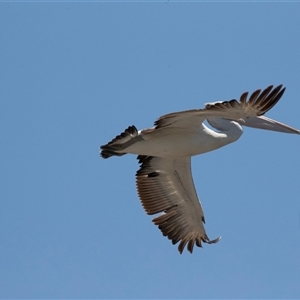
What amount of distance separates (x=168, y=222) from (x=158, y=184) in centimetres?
67

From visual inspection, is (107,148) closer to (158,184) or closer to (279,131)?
(158,184)

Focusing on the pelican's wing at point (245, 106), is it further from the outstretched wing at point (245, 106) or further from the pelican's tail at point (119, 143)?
the pelican's tail at point (119, 143)

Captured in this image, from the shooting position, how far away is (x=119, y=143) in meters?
13.6

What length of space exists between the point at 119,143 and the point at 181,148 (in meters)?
0.98

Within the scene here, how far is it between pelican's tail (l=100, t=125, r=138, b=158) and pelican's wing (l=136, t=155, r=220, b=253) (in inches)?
56.6

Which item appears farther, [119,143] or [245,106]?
[119,143]

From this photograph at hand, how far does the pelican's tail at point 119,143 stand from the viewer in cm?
1338

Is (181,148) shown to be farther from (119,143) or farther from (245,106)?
(245,106)

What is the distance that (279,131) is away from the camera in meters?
Answer: 14.5

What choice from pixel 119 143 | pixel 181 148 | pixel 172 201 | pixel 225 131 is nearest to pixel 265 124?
pixel 225 131

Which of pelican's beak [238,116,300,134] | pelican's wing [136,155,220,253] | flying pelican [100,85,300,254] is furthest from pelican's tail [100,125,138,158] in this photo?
pelican's beak [238,116,300,134]

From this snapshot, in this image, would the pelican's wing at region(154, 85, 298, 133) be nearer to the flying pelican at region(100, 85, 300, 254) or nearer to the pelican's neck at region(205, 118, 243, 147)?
the flying pelican at region(100, 85, 300, 254)

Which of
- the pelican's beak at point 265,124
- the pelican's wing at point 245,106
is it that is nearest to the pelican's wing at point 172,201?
the pelican's beak at point 265,124

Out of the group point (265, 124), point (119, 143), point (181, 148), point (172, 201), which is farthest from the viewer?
point (172, 201)
